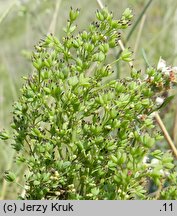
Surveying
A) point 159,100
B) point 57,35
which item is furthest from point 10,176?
point 57,35

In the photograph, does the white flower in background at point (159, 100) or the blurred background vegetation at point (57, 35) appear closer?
the white flower in background at point (159, 100)

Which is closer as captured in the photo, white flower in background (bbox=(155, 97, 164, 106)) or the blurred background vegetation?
white flower in background (bbox=(155, 97, 164, 106))

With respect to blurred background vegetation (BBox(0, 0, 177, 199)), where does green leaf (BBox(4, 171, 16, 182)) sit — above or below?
below

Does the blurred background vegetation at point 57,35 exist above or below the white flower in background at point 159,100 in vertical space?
above

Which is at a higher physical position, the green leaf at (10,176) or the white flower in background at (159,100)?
the white flower in background at (159,100)

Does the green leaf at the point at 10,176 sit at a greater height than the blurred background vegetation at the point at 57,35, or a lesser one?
lesser

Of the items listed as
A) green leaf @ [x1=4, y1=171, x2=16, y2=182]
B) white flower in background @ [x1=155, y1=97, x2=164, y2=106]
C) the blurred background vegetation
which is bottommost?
green leaf @ [x1=4, y1=171, x2=16, y2=182]

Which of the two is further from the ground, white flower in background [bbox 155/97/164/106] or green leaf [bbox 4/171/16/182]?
white flower in background [bbox 155/97/164/106]

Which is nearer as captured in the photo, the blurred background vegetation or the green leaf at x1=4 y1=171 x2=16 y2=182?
the green leaf at x1=4 y1=171 x2=16 y2=182

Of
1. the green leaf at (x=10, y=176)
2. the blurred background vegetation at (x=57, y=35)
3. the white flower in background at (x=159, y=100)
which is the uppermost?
the blurred background vegetation at (x=57, y=35)
